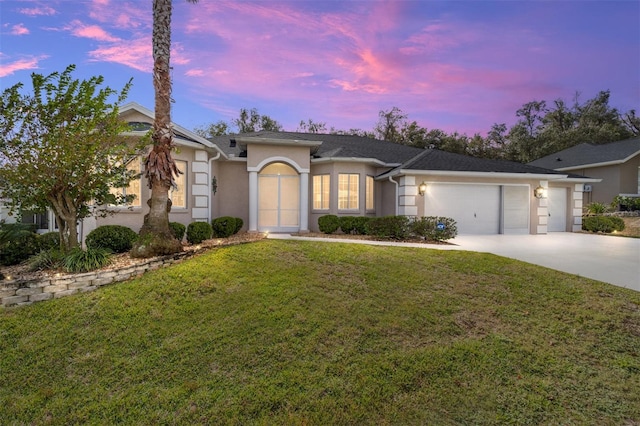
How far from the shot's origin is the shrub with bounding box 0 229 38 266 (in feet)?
23.6

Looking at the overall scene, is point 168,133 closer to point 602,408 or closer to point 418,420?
point 418,420

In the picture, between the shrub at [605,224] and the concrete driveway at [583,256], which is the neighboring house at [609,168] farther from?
the concrete driveway at [583,256]

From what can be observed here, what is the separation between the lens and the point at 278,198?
1380 centimetres

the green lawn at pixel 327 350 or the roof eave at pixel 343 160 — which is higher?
the roof eave at pixel 343 160

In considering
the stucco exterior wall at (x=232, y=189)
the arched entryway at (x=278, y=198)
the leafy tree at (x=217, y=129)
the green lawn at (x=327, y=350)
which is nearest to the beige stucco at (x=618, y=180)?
the green lawn at (x=327, y=350)

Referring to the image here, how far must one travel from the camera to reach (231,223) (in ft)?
36.6

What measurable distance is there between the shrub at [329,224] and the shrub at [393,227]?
5.99 ft

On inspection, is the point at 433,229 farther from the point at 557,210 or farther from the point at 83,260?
the point at 83,260

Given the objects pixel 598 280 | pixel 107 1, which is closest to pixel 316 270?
pixel 598 280

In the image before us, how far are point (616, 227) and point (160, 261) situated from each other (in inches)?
777

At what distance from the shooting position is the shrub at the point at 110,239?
25.1 ft

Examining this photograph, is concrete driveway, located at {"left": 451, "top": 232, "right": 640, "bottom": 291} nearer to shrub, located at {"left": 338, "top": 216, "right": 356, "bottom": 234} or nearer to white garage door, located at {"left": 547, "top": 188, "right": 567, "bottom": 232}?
white garage door, located at {"left": 547, "top": 188, "right": 567, "bottom": 232}

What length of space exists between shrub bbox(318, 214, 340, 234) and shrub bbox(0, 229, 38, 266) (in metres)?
8.78

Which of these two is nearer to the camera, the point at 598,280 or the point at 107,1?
the point at 598,280
